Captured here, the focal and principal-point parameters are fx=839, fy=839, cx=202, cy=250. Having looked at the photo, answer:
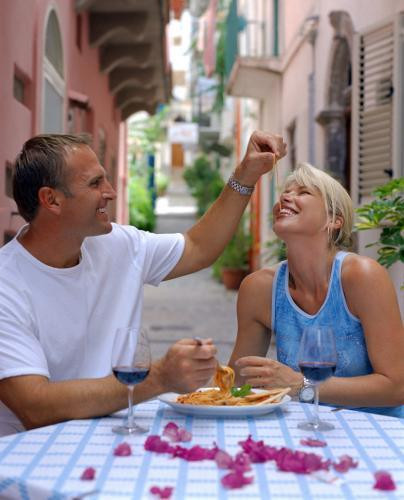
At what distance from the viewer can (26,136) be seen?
6293 millimetres

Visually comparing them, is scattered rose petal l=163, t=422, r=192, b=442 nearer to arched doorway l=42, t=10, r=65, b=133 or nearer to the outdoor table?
the outdoor table

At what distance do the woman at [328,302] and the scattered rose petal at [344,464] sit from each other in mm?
737

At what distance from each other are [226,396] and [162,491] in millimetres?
726

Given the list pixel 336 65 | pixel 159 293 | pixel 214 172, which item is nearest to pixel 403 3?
pixel 336 65

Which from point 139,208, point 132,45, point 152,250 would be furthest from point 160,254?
point 139,208

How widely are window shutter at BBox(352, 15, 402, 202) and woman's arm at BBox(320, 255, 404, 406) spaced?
390cm

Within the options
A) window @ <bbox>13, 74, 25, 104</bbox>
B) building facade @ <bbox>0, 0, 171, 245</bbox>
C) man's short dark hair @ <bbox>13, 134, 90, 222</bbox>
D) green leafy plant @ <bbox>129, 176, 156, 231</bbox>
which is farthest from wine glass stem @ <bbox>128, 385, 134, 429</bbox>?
green leafy plant @ <bbox>129, 176, 156, 231</bbox>

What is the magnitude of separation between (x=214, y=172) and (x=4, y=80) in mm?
24550

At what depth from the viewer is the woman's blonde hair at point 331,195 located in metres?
2.81

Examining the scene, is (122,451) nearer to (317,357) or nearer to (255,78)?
(317,357)

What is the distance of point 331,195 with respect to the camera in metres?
2.83

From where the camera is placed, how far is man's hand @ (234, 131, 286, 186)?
291cm

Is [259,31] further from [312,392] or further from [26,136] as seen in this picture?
[312,392]

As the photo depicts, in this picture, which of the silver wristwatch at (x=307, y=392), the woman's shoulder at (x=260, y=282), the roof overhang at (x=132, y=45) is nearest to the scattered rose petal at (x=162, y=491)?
the silver wristwatch at (x=307, y=392)
